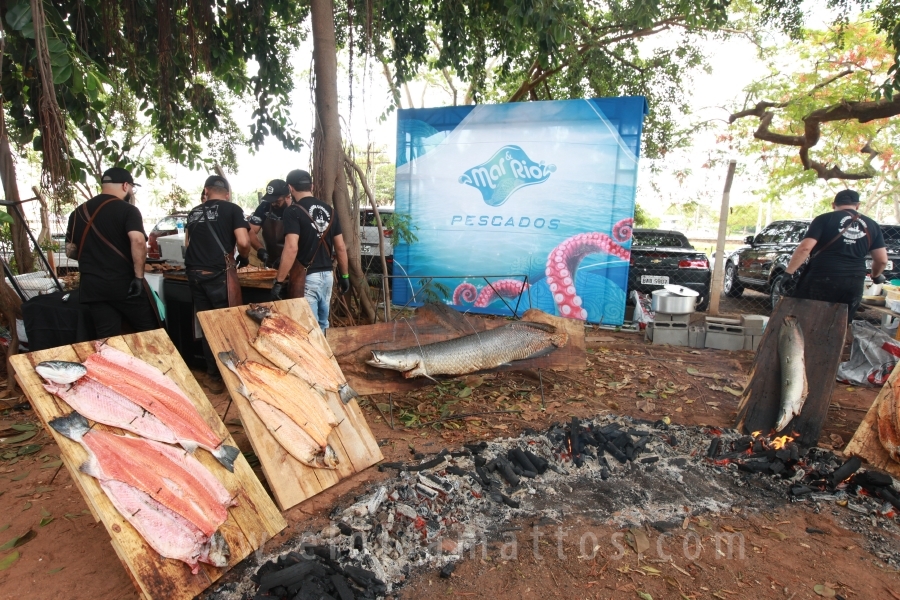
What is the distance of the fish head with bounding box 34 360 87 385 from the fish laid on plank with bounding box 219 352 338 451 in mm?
803

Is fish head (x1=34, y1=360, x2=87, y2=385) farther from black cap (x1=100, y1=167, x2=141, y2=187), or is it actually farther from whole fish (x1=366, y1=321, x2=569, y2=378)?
black cap (x1=100, y1=167, x2=141, y2=187)

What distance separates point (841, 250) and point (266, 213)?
636cm

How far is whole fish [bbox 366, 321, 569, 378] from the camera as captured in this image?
4.17 metres

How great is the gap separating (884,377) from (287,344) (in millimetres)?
Result: 6537

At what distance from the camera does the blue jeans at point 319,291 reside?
4.90 metres

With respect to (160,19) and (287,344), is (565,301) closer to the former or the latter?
(287,344)

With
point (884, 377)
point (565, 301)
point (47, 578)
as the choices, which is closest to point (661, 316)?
point (565, 301)

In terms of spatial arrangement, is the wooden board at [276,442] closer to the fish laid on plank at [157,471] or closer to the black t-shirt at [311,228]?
the fish laid on plank at [157,471]

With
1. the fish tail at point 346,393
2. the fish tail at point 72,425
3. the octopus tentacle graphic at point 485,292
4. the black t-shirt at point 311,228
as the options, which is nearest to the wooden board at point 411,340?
the fish tail at point 346,393

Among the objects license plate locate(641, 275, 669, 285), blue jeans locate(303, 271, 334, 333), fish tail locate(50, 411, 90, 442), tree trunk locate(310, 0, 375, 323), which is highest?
tree trunk locate(310, 0, 375, 323)

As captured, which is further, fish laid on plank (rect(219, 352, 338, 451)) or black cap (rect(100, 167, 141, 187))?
black cap (rect(100, 167, 141, 187))

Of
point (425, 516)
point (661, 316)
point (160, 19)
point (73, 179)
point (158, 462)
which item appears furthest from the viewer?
point (661, 316)

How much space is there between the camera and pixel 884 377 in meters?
5.66

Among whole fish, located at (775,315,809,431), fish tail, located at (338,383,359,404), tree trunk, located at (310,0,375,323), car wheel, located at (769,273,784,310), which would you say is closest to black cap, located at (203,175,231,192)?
tree trunk, located at (310,0,375,323)
